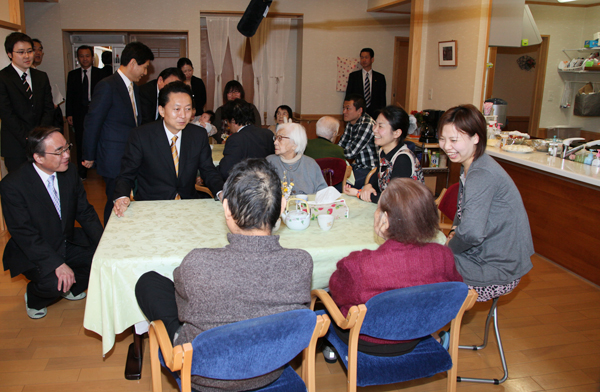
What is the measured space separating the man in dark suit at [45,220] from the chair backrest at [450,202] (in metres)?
2.23

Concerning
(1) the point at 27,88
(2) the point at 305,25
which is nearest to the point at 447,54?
(2) the point at 305,25

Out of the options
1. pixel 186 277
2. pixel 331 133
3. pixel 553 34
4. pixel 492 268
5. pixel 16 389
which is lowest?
pixel 16 389

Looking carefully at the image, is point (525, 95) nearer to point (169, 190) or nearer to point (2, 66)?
point (169, 190)

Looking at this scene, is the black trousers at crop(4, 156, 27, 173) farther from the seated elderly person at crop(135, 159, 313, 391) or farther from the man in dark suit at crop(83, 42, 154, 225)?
the seated elderly person at crop(135, 159, 313, 391)

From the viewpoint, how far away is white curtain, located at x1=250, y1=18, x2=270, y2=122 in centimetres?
748

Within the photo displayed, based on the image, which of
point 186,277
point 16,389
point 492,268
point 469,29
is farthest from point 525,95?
point 16,389

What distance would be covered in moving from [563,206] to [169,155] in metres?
3.22

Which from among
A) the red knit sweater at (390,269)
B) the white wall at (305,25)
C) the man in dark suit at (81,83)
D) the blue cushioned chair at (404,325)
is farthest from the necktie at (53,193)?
the white wall at (305,25)

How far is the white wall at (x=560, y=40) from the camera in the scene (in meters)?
4.18

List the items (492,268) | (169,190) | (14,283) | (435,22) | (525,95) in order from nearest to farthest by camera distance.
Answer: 1. (492,268)
2. (169,190)
3. (14,283)
4. (525,95)
5. (435,22)

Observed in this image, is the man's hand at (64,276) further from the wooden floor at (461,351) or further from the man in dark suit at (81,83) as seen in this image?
the man in dark suit at (81,83)

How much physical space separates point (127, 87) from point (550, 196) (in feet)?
12.2

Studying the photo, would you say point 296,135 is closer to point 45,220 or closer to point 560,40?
point 45,220

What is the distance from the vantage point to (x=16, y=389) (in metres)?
2.12
